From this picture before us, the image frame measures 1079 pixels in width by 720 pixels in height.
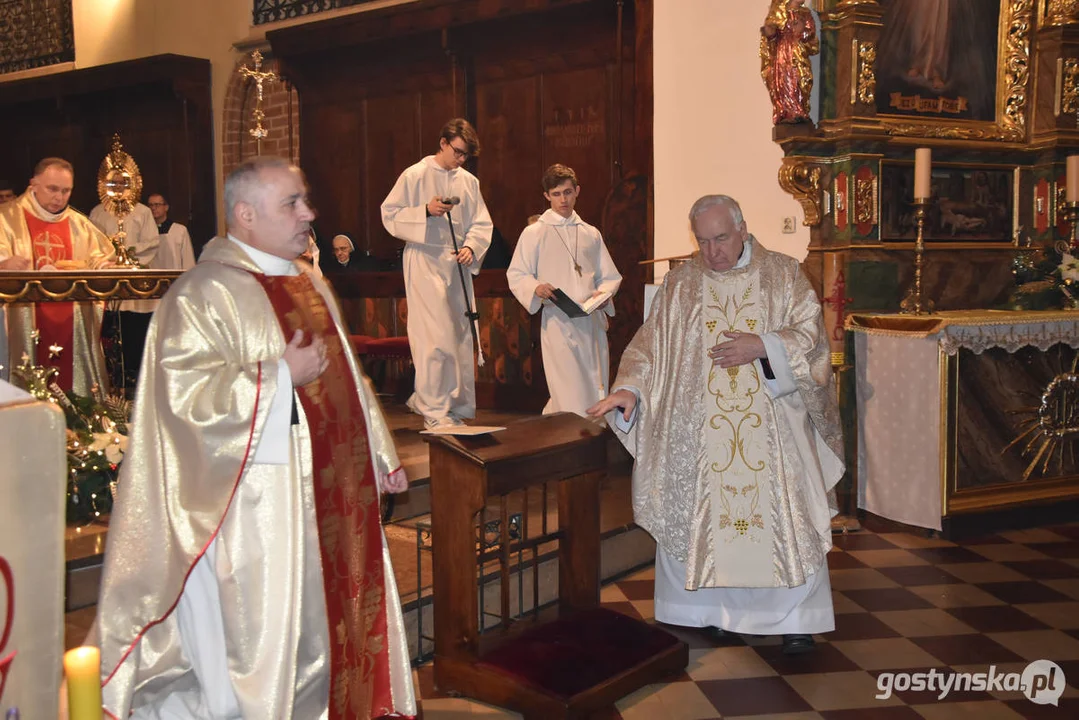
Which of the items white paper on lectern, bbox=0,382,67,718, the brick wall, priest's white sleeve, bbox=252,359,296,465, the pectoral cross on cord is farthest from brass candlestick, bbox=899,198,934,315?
the brick wall

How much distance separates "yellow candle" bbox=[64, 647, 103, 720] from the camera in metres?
0.86

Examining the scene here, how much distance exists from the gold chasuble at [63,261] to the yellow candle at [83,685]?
18.9 feet

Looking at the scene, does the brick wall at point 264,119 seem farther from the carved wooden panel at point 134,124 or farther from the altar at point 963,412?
the altar at point 963,412

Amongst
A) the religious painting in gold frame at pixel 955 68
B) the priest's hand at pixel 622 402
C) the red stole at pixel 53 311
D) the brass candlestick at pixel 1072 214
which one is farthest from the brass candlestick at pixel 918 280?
the red stole at pixel 53 311

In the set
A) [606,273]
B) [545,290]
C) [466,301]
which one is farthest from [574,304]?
[466,301]

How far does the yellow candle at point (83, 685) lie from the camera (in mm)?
862

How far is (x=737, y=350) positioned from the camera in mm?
3902

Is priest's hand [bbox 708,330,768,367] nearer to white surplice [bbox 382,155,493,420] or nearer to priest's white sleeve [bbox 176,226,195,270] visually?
white surplice [bbox 382,155,493,420]

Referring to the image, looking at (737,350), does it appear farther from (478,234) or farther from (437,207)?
(478,234)

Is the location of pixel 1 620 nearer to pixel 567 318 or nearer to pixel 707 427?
pixel 707 427

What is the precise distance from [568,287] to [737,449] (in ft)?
9.22

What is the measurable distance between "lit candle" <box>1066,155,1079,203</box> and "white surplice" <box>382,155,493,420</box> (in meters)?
3.68

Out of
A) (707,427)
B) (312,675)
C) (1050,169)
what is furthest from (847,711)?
(1050,169)

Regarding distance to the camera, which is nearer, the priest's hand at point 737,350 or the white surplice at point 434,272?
the priest's hand at point 737,350
